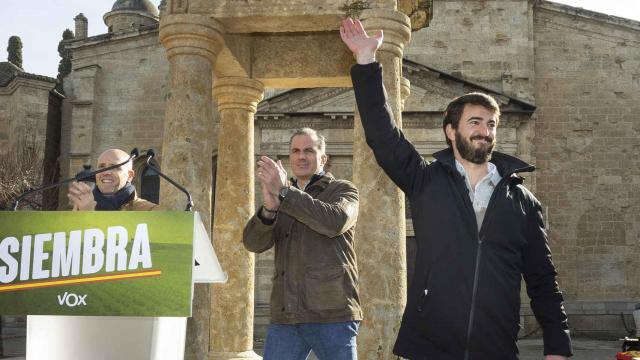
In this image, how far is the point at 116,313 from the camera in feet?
6.28

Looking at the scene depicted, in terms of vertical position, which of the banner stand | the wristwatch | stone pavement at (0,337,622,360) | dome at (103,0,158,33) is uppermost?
dome at (103,0,158,33)

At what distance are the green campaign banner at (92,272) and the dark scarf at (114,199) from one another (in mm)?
1531

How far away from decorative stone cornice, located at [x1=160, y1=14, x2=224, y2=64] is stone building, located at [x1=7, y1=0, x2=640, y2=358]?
1275 centimetres

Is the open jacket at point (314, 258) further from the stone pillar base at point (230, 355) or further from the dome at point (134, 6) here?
the dome at point (134, 6)

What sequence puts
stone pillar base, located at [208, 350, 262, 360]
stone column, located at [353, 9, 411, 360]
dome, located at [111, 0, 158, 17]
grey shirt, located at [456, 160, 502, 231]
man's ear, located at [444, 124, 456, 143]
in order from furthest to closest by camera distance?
dome, located at [111, 0, 158, 17]
stone pillar base, located at [208, 350, 262, 360]
stone column, located at [353, 9, 411, 360]
man's ear, located at [444, 124, 456, 143]
grey shirt, located at [456, 160, 502, 231]

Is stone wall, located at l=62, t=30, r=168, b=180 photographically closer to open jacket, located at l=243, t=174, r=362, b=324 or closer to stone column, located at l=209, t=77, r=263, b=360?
stone column, located at l=209, t=77, r=263, b=360

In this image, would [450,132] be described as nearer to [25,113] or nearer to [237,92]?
[237,92]

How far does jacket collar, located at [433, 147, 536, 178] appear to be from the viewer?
9.35ft

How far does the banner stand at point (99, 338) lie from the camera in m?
1.88

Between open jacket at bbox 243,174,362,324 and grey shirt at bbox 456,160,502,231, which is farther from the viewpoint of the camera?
open jacket at bbox 243,174,362,324

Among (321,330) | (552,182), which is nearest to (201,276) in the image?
(321,330)

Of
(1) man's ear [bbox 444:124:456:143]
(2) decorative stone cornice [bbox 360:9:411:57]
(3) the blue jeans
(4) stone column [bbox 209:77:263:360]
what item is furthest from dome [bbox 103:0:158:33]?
(1) man's ear [bbox 444:124:456:143]

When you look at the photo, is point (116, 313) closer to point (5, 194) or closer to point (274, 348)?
point (274, 348)

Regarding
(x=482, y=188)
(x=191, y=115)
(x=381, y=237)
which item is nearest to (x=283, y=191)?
(x=482, y=188)
